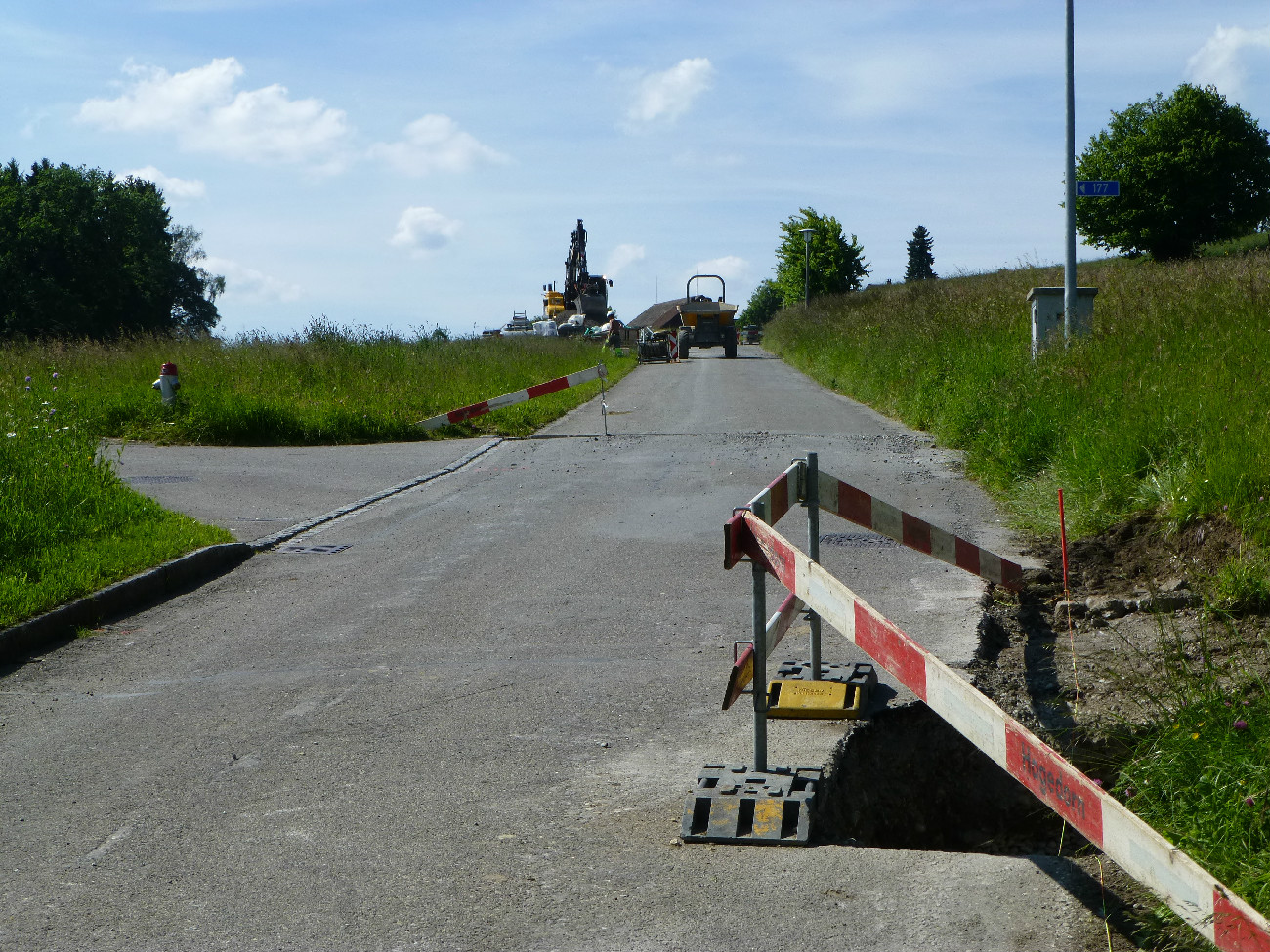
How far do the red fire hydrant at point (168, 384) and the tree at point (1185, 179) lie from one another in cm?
5593

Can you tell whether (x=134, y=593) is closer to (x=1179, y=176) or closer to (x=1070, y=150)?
(x=1070, y=150)

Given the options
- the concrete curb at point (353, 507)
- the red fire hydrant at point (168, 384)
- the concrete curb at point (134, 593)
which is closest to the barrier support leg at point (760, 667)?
the concrete curb at point (134, 593)

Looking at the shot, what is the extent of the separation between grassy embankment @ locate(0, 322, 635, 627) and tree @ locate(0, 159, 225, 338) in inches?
1631

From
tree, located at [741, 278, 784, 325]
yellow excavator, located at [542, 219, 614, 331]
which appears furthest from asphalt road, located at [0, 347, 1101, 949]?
tree, located at [741, 278, 784, 325]

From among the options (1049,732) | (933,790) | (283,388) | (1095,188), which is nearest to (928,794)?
(933,790)

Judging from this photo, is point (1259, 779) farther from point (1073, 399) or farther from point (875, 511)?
point (1073, 399)

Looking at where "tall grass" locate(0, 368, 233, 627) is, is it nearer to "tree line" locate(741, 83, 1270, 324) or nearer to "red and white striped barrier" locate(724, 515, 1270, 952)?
"red and white striped barrier" locate(724, 515, 1270, 952)

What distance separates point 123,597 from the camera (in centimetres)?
711

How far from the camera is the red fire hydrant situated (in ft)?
56.5

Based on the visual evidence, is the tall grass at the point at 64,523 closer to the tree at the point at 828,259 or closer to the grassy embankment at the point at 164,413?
the grassy embankment at the point at 164,413

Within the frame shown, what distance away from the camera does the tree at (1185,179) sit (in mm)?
61469

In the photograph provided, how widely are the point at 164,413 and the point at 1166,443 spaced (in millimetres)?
14130

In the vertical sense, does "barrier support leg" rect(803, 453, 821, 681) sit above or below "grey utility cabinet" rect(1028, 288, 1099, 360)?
below

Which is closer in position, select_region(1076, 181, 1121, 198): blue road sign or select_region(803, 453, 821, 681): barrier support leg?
select_region(803, 453, 821, 681): barrier support leg
